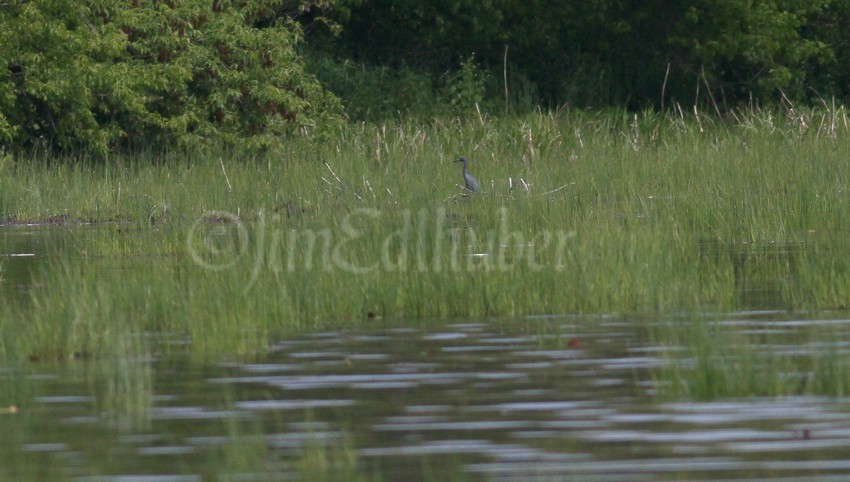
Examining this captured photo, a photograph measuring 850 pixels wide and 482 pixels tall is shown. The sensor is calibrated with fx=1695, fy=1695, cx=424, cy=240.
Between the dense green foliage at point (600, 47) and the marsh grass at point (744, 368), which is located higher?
the dense green foliage at point (600, 47)

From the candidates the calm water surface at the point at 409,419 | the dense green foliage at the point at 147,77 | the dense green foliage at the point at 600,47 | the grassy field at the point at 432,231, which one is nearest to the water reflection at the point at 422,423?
the calm water surface at the point at 409,419

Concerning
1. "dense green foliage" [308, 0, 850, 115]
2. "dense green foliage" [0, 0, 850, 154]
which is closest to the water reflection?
"dense green foliage" [0, 0, 850, 154]

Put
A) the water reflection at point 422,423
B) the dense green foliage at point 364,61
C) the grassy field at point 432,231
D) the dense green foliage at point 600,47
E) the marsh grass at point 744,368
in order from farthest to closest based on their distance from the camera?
the dense green foliage at point 600,47 → the dense green foliage at point 364,61 → the grassy field at point 432,231 → the marsh grass at point 744,368 → the water reflection at point 422,423

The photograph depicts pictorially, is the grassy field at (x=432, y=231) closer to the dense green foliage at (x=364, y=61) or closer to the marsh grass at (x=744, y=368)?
the dense green foliage at (x=364, y=61)

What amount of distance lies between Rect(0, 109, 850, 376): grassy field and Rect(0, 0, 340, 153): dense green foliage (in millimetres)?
659

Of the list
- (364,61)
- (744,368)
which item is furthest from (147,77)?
(744,368)

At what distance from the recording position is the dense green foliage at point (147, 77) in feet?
76.3

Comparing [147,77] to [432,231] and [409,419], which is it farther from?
[409,419]

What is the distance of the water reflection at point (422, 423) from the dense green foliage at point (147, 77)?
1531cm

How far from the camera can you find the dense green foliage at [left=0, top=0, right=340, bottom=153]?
23.3 metres

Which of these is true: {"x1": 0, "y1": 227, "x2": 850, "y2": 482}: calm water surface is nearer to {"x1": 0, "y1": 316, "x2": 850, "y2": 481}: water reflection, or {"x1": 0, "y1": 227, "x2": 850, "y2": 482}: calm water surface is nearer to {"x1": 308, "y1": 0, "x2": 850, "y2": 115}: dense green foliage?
{"x1": 0, "y1": 316, "x2": 850, "y2": 481}: water reflection

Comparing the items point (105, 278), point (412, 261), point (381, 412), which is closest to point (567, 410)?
point (381, 412)

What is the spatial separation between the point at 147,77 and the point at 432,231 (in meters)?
13.0

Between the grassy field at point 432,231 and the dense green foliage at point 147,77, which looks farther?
the dense green foliage at point 147,77
